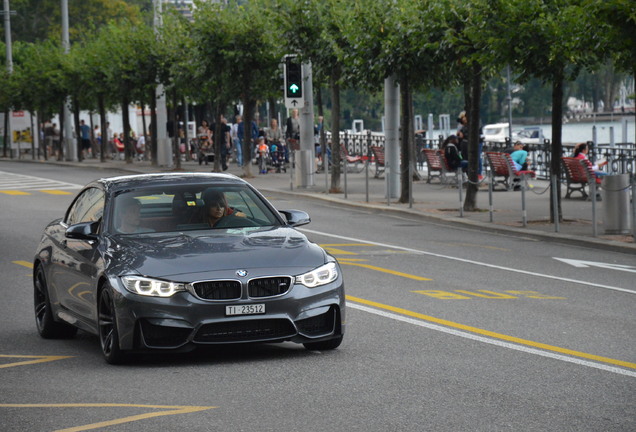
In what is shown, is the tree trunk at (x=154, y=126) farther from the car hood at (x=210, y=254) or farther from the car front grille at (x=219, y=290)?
the car front grille at (x=219, y=290)

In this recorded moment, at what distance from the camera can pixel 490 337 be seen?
10797 millimetres

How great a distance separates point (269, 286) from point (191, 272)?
1.91 feet

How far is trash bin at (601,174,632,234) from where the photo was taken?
21188 millimetres

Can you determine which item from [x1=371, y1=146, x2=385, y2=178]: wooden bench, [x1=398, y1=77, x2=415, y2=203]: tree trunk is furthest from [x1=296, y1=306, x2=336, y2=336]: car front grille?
[x1=371, y1=146, x2=385, y2=178]: wooden bench

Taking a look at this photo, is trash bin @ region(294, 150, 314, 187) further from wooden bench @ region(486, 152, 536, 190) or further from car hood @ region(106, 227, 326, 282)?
car hood @ region(106, 227, 326, 282)

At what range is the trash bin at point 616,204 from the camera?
21.2 m

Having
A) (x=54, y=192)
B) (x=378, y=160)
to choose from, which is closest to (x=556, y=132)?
(x=54, y=192)

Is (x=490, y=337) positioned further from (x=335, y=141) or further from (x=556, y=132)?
(x=335, y=141)

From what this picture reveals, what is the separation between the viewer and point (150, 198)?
1045 cm

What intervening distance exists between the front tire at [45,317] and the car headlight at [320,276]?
287cm

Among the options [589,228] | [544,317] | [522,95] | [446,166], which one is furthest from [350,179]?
[522,95]

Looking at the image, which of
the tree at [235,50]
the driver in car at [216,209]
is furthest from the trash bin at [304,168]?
the driver in car at [216,209]

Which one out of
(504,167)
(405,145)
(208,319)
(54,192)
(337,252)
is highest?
(405,145)

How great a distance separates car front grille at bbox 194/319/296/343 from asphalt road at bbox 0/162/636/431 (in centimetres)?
22
